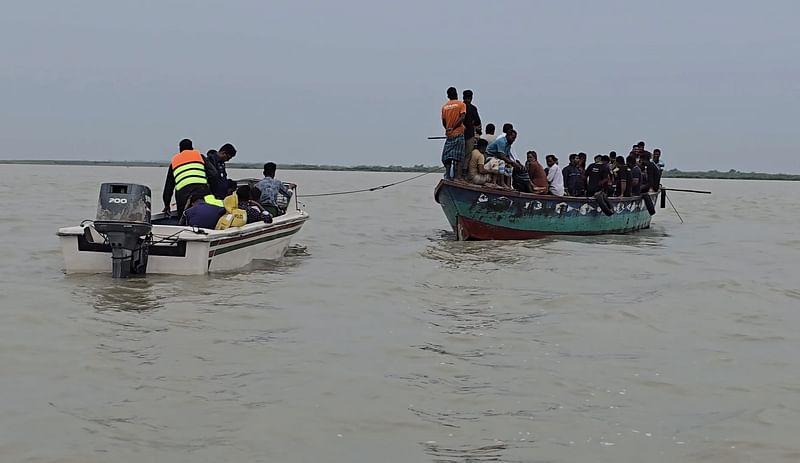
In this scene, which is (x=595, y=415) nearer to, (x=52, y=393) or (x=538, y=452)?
(x=538, y=452)

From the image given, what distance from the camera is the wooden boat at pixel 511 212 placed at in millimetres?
15234

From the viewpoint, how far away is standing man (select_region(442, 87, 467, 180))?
14852mm

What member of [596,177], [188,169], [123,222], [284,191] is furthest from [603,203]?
[123,222]

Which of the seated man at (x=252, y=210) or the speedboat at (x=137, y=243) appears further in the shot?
the seated man at (x=252, y=210)

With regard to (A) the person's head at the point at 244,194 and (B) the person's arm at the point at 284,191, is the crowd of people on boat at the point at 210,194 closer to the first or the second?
(A) the person's head at the point at 244,194

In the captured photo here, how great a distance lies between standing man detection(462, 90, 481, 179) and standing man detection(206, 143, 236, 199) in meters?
4.05

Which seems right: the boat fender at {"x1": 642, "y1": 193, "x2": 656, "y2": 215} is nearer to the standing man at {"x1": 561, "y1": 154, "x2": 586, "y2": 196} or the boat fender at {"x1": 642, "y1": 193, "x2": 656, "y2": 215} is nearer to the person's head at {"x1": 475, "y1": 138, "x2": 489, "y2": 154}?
the standing man at {"x1": 561, "y1": 154, "x2": 586, "y2": 196}

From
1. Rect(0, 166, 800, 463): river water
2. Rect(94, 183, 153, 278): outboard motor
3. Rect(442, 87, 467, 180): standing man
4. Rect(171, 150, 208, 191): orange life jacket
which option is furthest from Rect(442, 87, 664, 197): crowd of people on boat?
Rect(94, 183, 153, 278): outboard motor

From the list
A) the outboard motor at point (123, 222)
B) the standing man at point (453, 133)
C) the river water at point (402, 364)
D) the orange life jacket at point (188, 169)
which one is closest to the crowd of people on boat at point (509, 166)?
the standing man at point (453, 133)

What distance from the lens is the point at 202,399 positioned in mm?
5844

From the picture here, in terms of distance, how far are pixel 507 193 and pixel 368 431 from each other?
1024 centimetres

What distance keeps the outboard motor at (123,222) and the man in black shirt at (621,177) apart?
1102 cm

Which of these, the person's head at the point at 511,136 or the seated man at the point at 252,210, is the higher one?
the person's head at the point at 511,136

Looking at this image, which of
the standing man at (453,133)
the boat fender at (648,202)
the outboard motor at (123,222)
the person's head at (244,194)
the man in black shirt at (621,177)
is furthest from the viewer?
the boat fender at (648,202)
